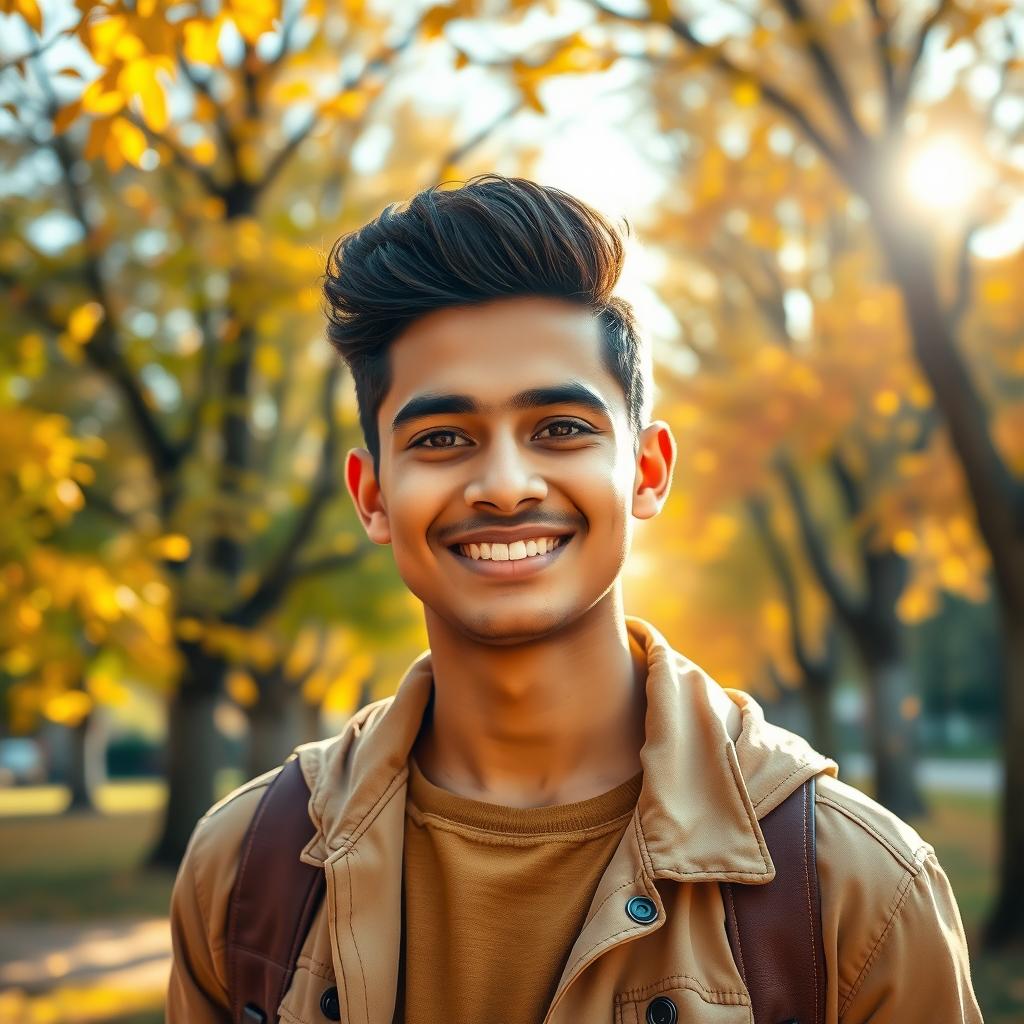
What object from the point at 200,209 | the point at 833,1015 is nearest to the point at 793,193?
the point at 200,209

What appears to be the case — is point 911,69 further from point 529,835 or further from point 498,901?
point 498,901

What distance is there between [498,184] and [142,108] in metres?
1.59

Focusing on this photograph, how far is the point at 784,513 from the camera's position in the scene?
18844mm

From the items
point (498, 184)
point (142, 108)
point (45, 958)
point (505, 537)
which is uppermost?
point (142, 108)

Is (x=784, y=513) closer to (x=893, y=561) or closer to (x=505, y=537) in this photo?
(x=893, y=561)

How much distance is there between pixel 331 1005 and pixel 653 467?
116 cm

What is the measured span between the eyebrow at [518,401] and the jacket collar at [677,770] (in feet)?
1.79

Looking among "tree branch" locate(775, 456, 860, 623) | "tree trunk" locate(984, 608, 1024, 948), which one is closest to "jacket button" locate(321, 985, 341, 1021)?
"tree trunk" locate(984, 608, 1024, 948)

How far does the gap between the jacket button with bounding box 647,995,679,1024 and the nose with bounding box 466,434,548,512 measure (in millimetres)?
848

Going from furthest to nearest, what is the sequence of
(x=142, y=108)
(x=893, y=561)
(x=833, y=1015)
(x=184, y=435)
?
(x=893, y=561) < (x=184, y=435) < (x=142, y=108) < (x=833, y=1015)

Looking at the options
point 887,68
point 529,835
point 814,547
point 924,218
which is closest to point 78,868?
point 814,547

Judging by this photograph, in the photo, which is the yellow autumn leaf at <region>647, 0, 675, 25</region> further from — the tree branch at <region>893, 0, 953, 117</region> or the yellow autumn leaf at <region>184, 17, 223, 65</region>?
the yellow autumn leaf at <region>184, 17, 223, 65</region>

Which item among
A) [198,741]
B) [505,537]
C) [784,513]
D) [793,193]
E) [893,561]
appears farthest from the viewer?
[784,513]

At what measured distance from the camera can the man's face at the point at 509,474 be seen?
7.58ft
